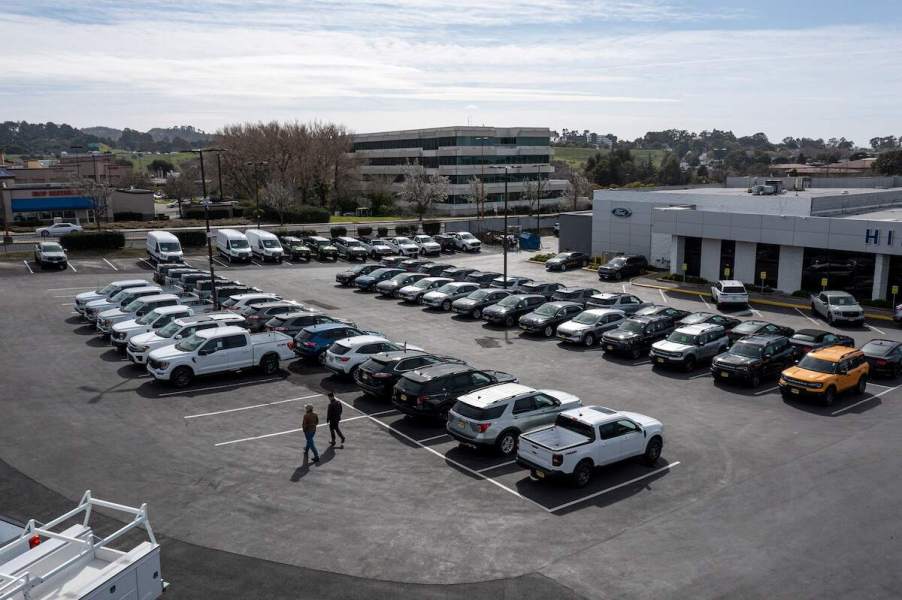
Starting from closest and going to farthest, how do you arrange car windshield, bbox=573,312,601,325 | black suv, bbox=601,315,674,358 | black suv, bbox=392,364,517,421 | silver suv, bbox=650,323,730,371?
1. black suv, bbox=392,364,517,421
2. silver suv, bbox=650,323,730,371
3. black suv, bbox=601,315,674,358
4. car windshield, bbox=573,312,601,325

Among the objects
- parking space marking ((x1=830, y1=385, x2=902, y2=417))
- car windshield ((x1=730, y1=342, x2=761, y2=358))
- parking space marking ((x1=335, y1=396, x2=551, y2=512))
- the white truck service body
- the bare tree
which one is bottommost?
parking space marking ((x1=830, y1=385, x2=902, y2=417))

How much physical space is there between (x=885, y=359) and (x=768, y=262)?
56.6 ft

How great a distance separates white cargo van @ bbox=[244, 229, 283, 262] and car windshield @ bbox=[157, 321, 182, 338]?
2630 cm

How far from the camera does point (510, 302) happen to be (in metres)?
32.9

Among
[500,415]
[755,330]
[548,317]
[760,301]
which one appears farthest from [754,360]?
[760,301]

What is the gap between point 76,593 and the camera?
7688 millimetres

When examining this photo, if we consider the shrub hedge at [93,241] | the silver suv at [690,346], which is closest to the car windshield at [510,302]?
the silver suv at [690,346]

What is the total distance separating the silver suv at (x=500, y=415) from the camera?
16672mm

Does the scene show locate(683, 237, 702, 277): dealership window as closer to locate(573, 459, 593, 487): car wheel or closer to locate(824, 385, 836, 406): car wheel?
locate(824, 385, 836, 406): car wheel

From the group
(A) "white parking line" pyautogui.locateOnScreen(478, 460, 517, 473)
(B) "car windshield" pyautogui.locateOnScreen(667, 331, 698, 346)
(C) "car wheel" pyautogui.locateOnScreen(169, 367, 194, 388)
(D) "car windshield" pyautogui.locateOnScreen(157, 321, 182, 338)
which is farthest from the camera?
(B) "car windshield" pyautogui.locateOnScreen(667, 331, 698, 346)

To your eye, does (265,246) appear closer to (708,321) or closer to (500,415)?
(708,321)

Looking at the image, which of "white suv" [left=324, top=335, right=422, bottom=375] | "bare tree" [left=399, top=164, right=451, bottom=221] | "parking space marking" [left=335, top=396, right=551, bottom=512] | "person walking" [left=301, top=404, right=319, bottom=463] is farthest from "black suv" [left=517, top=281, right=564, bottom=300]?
"bare tree" [left=399, top=164, right=451, bottom=221]

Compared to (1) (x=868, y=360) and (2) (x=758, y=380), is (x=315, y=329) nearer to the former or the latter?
(2) (x=758, y=380)

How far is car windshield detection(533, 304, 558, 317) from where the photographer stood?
30578 mm
